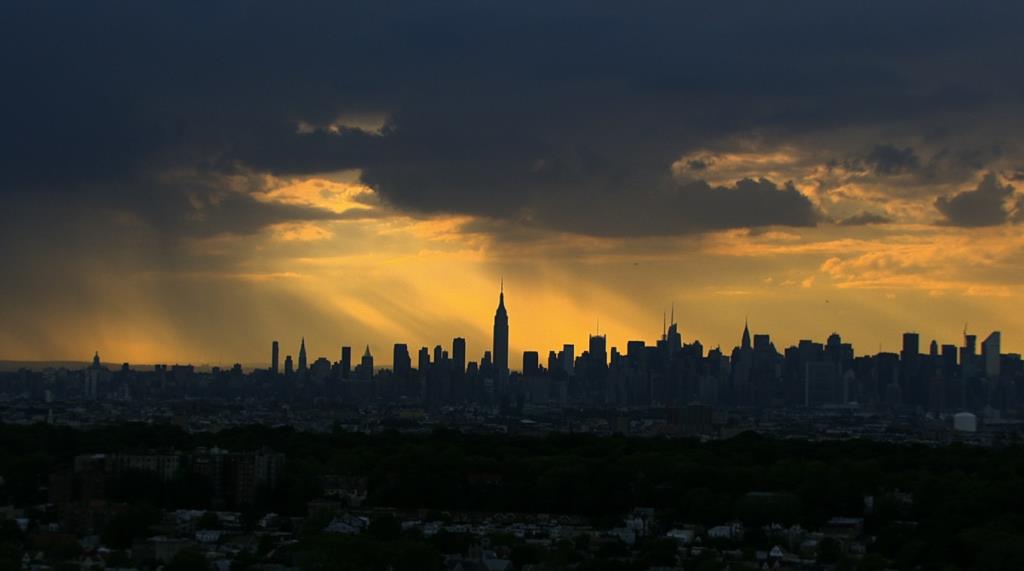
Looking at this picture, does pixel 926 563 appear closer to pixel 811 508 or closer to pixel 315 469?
pixel 811 508

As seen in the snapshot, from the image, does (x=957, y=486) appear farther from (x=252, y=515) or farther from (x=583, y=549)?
(x=252, y=515)

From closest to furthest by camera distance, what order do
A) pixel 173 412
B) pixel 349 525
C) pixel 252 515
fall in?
pixel 349 525, pixel 252 515, pixel 173 412

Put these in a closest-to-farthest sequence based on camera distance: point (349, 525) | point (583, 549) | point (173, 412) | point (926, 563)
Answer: point (926, 563)
point (583, 549)
point (349, 525)
point (173, 412)

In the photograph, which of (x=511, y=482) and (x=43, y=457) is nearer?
(x=511, y=482)

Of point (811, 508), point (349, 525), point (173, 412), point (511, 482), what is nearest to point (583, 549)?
point (349, 525)

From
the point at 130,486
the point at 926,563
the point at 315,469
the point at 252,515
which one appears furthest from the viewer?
the point at 315,469

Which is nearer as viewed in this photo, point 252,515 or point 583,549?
point 583,549

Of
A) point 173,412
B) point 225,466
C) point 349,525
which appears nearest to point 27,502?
point 225,466

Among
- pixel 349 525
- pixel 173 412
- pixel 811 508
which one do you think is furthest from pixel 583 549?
pixel 173 412
